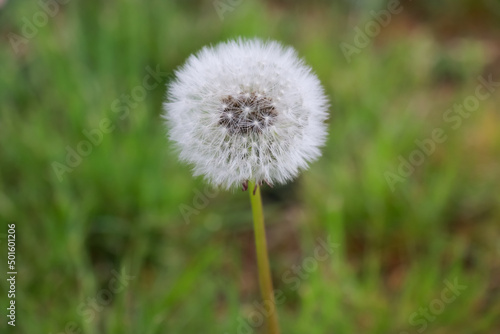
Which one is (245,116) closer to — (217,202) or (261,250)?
(261,250)

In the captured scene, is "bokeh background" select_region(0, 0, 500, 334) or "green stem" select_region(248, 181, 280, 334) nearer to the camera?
"green stem" select_region(248, 181, 280, 334)

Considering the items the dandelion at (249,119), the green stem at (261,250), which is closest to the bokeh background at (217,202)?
the green stem at (261,250)

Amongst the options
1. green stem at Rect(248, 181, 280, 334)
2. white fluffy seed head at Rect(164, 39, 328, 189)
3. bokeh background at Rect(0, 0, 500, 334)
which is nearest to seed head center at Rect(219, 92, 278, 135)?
white fluffy seed head at Rect(164, 39, 328, 189)

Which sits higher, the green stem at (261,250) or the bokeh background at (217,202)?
the bokeh background at (217,202)

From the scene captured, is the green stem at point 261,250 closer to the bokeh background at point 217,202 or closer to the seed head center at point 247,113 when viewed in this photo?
the seed head center at point 247,113

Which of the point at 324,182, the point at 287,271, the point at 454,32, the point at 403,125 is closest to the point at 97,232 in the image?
the point at 287,271

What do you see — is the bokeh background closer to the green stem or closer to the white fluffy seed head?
the green stem

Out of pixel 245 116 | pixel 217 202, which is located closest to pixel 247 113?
pixel 245 116
